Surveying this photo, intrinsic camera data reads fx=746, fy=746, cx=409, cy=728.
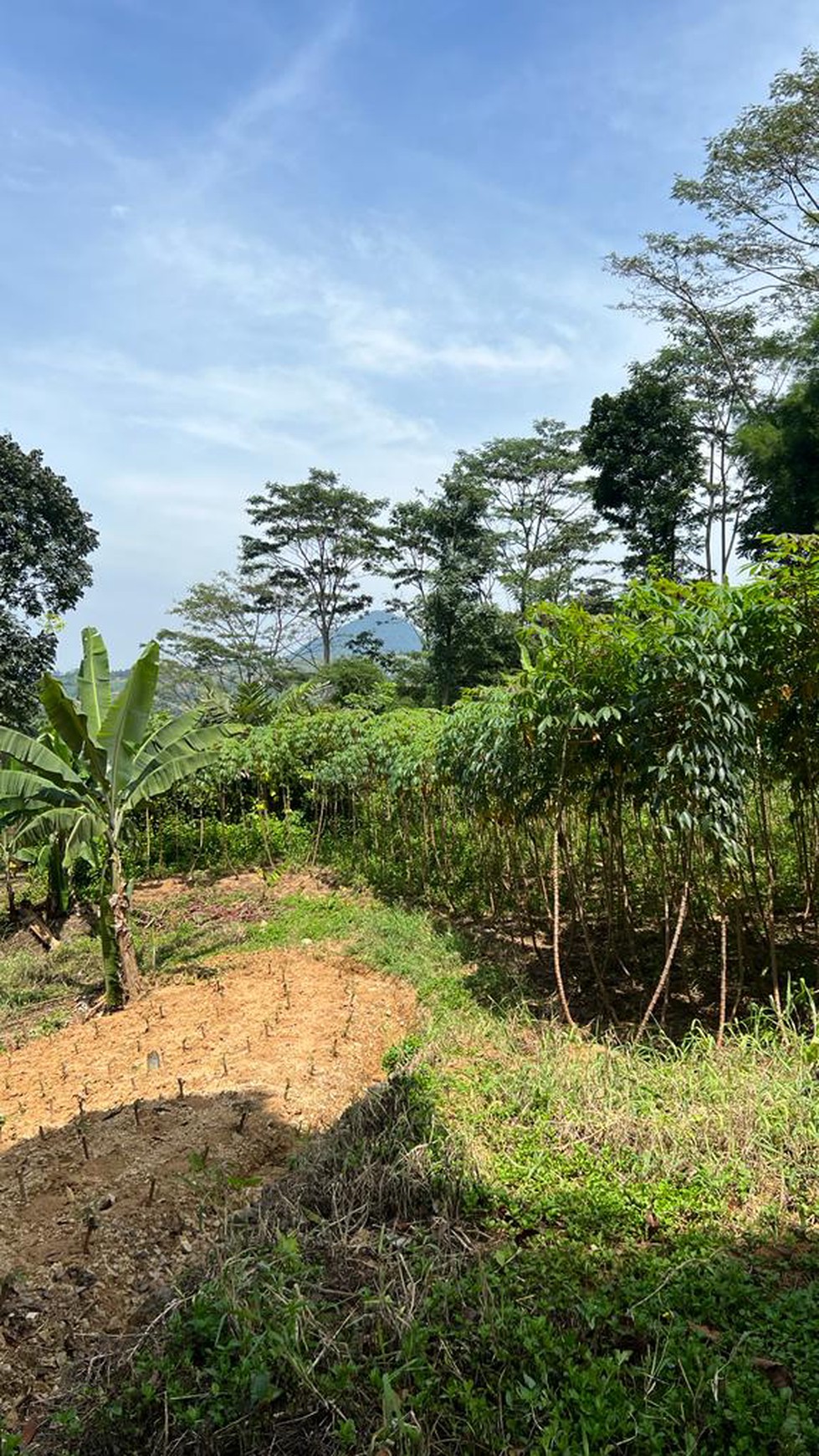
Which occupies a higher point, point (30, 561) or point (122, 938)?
point (30, 561)

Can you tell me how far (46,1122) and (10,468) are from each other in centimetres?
1323

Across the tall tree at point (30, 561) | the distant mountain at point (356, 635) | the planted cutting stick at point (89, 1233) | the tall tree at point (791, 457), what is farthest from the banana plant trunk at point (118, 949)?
the distant mountain at point (356, 635)

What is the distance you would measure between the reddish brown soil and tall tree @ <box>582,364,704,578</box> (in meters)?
18.6

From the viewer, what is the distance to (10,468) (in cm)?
1381

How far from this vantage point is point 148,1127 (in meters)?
3.67

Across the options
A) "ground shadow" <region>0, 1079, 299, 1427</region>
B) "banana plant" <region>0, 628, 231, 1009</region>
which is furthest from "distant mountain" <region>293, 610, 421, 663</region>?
"ground shadow" <region>0, 1079, 299, 1427</region>

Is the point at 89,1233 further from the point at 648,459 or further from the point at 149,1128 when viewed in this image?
the point at 648,459

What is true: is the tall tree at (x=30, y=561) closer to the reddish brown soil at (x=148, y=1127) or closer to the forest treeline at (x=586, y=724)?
the forest treeline at (x=586, y=724)

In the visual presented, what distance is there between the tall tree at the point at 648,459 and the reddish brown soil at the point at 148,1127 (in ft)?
61.0

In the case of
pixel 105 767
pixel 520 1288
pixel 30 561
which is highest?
pixel 30 561

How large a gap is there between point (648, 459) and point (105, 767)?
1951cm

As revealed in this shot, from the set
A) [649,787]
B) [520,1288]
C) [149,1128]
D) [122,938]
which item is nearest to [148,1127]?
[149,1128]

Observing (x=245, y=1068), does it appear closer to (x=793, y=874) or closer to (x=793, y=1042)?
(x=793, y=1042)

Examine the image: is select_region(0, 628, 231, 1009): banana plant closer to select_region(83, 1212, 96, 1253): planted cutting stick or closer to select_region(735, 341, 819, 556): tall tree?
select_region(83, 1212, 96, 1253): planted cutting stick
